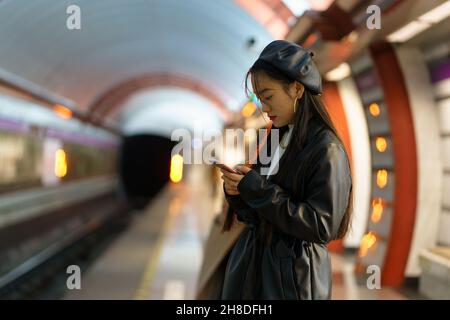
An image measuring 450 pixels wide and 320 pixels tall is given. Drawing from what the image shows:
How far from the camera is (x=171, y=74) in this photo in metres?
22.7

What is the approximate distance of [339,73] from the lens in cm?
920

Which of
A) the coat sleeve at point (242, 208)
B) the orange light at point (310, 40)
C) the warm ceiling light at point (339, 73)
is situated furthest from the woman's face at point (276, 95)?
the warm ceiling light at point (339, 73)

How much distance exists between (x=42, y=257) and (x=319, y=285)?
11391mm

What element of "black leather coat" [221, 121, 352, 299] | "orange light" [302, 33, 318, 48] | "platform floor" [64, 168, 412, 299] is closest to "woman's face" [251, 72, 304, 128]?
"black leather coat" [221, 121, 352, 299]

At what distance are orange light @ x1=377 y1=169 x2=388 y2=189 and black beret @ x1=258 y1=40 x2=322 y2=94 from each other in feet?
21.4

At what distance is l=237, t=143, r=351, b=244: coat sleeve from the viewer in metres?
1.96

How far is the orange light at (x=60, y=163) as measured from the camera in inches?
724

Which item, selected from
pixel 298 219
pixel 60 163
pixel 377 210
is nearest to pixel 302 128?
pixel 298 219

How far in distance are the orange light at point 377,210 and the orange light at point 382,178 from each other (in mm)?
212

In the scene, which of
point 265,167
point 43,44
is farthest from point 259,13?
point 265,167

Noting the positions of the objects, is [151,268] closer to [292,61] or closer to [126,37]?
[126,37]

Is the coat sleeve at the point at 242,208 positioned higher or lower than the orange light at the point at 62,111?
lower

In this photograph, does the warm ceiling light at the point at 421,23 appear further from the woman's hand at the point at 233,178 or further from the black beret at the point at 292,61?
the woman's hand at the point at 233,178
